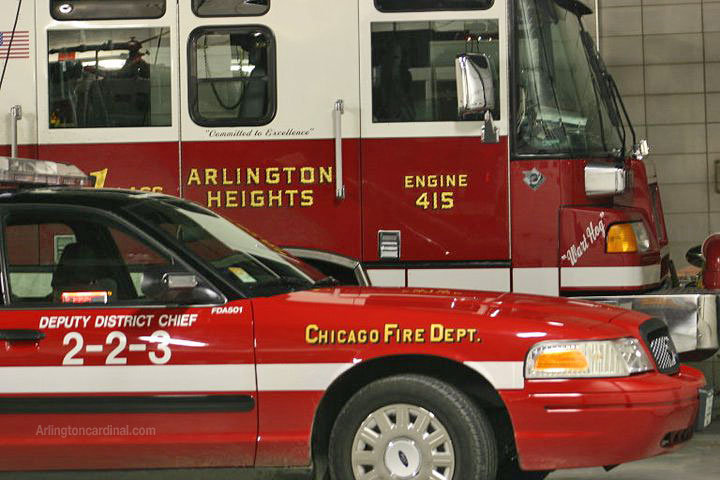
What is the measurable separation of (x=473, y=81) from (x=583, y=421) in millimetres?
3224

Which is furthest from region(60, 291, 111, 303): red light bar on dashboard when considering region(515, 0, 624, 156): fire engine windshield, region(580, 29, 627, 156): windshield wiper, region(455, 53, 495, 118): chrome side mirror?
region(580, 29, 627, 156): windshield wiper

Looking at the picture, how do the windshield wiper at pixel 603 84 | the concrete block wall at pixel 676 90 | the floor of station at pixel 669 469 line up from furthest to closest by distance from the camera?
the concrete block wall at pixel 676 90 → the windshield wiper at pixel 603 84 → the floor of station at pixel 669 469

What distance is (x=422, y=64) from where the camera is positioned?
8.65 metres

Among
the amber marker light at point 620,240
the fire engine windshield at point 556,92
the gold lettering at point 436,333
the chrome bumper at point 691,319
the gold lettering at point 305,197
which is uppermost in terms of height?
the fire engine windshield at point 556,92

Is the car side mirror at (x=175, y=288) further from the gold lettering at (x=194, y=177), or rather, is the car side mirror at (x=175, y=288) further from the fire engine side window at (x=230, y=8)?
the fire engine side window at (x=230, y=8)

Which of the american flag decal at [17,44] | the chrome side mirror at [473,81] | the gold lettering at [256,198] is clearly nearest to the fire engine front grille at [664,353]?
the chrome side mirror at [473,81]

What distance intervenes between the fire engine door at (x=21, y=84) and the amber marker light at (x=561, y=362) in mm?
4475

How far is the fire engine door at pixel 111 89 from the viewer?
8.77 metres

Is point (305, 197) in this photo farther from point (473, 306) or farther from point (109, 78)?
point (473, 306)

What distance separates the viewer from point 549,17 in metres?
8.74

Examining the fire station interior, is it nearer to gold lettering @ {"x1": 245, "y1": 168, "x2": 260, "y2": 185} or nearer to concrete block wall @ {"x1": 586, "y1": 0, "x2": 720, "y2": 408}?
gold lettering @ {"x1": 245, "y1": 168, "x2": 260, "y2": 185}

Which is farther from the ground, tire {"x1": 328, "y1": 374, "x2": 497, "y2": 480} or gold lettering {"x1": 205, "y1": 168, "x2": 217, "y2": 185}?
gold lettering {"x1": 205, "y1": 168, "x2": 217, "y2": 185}

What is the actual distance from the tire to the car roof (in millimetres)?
1355

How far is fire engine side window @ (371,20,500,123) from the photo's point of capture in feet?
28.2
